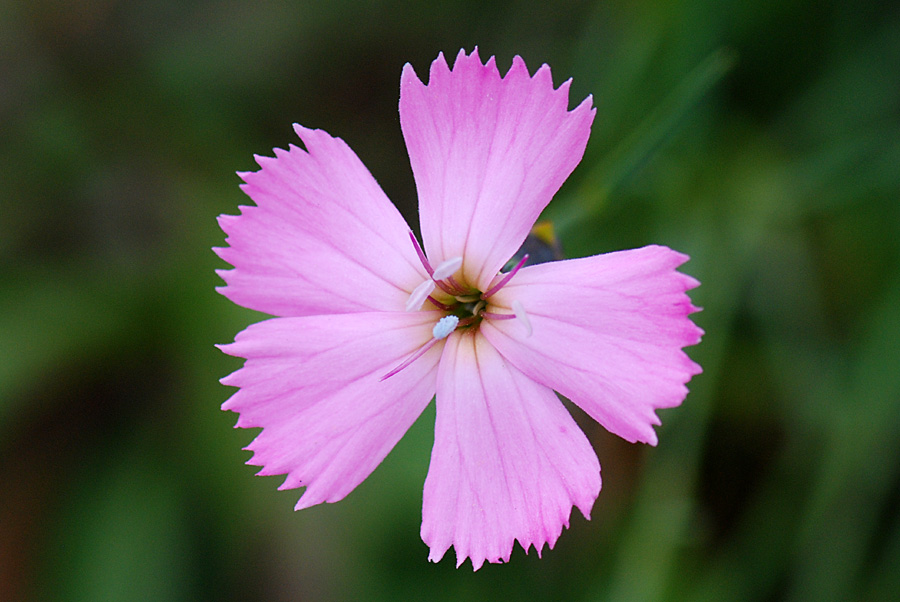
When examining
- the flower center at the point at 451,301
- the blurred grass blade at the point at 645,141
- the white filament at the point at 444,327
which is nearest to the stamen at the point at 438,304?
the flower center at the point at 451,301

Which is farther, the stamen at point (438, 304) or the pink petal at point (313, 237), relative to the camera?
the stamen at point (438, 304)

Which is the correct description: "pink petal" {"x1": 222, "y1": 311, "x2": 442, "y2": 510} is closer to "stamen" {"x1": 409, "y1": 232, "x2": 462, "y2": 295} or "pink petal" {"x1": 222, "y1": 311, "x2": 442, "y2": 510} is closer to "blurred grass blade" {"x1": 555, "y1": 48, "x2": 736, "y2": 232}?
"stamen" {"x1": 409, "y1": 232, "x2": 462, "y2": 295}

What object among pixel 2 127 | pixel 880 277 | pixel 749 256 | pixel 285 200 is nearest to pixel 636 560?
pixel 749 256

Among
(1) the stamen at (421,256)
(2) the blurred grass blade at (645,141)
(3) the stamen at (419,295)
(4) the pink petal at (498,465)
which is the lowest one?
(4) the pink petal at (498,465)

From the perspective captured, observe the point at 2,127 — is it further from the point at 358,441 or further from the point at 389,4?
the point at 358,441

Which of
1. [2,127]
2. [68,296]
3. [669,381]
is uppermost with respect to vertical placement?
[2,127]

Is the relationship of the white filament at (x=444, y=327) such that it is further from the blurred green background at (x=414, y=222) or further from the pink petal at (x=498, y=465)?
the blurred green background at (x=414, y=222)

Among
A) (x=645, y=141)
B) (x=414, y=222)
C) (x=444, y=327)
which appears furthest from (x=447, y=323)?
(x=414, y=222)
